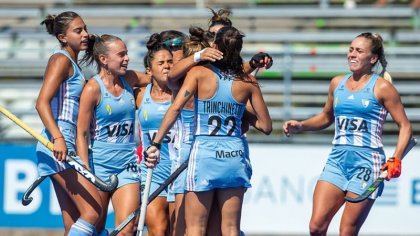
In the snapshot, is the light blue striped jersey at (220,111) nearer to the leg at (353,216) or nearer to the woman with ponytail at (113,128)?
the woman with ponytail at (113,128)

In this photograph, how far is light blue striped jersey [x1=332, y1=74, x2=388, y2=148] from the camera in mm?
8586

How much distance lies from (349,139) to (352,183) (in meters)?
0.38

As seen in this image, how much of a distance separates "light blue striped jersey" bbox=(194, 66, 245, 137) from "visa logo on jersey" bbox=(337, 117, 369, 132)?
4.44ft

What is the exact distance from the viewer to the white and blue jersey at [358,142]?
28.2 ft

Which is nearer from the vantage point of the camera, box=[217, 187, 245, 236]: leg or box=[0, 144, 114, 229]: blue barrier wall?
box=[217, 187, 245, 236]: leg

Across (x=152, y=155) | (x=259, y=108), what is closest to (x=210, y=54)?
(x=259, y=108)

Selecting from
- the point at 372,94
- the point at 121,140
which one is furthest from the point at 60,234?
the point at 372,94

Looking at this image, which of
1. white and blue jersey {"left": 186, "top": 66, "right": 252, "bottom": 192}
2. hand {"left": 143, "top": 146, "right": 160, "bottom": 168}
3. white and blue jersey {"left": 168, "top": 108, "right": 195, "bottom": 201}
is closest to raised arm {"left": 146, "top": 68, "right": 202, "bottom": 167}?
hand {"left": 143, "top": 146, "right": 160, "bottom": 168}

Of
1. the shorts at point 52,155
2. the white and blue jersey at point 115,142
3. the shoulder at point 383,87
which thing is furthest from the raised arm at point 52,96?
the shoulder at point 383,87

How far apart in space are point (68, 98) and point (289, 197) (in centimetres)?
494

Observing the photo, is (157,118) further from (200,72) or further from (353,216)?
(353,216)

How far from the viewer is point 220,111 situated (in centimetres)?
758

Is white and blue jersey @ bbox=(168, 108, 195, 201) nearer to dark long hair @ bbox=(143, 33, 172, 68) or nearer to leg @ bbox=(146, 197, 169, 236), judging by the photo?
leg @ bbox=(146, 197, 169, 236)

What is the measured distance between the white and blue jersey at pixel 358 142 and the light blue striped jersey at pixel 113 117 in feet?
5.63
